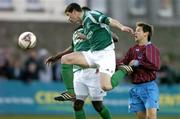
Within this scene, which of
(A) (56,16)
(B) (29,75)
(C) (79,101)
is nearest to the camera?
(C) (79,101)

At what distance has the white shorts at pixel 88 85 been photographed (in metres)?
18.6

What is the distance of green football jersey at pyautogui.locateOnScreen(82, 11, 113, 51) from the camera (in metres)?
17.7

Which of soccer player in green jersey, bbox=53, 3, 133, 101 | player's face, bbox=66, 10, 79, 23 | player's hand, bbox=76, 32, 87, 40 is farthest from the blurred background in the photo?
player's face, bbox=66, 10, 79, 23

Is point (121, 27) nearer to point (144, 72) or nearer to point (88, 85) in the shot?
point (144, 72)

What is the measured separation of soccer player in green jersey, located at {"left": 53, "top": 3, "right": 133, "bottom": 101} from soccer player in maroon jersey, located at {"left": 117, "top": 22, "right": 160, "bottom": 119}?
0.88 feet

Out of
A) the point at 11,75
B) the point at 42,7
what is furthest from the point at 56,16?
→ the point at 11,75

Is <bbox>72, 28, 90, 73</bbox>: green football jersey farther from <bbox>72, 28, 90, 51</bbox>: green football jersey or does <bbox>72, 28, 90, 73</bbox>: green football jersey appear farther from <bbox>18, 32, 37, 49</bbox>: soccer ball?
<bbox>18, 32, 37, 49</bbox>: soccer ball

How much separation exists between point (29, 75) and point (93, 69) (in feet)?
30.8

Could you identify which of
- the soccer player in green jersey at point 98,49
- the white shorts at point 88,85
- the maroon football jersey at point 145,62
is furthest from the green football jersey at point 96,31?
the white shorts at point 88,85

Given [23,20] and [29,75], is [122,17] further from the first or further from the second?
[29,75]

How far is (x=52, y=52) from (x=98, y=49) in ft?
47.6

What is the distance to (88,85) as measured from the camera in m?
18.7

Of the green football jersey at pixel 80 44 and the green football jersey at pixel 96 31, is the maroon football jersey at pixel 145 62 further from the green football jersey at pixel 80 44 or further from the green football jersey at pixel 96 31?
the green football jersey at pixel 80 44

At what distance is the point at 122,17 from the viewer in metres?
35.2
